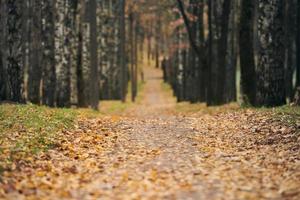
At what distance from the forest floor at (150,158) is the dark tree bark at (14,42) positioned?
2.23 metres

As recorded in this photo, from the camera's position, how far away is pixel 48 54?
74.8 ft

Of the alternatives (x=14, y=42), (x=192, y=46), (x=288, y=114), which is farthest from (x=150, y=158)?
(x=192, y=46)

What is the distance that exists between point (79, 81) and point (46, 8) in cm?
490

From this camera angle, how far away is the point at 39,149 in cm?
1117

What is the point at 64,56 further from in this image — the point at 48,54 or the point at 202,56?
the point at 202,56

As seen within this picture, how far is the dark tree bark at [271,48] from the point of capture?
59.3ft

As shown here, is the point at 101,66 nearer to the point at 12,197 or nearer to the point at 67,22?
the point at 67,22

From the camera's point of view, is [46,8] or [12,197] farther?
[46,8]

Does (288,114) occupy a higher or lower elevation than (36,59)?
lower

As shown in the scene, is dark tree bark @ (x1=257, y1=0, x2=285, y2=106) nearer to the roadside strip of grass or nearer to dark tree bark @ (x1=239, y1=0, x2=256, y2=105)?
dark tree bark @ (x1=239, y1=0, x2=256, y2=105)

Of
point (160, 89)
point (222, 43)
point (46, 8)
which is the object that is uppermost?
point (46, 8)

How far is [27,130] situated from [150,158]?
3.50m

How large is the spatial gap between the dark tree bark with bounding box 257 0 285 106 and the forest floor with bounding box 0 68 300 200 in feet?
6.68

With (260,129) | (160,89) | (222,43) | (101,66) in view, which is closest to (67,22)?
(222,43)
